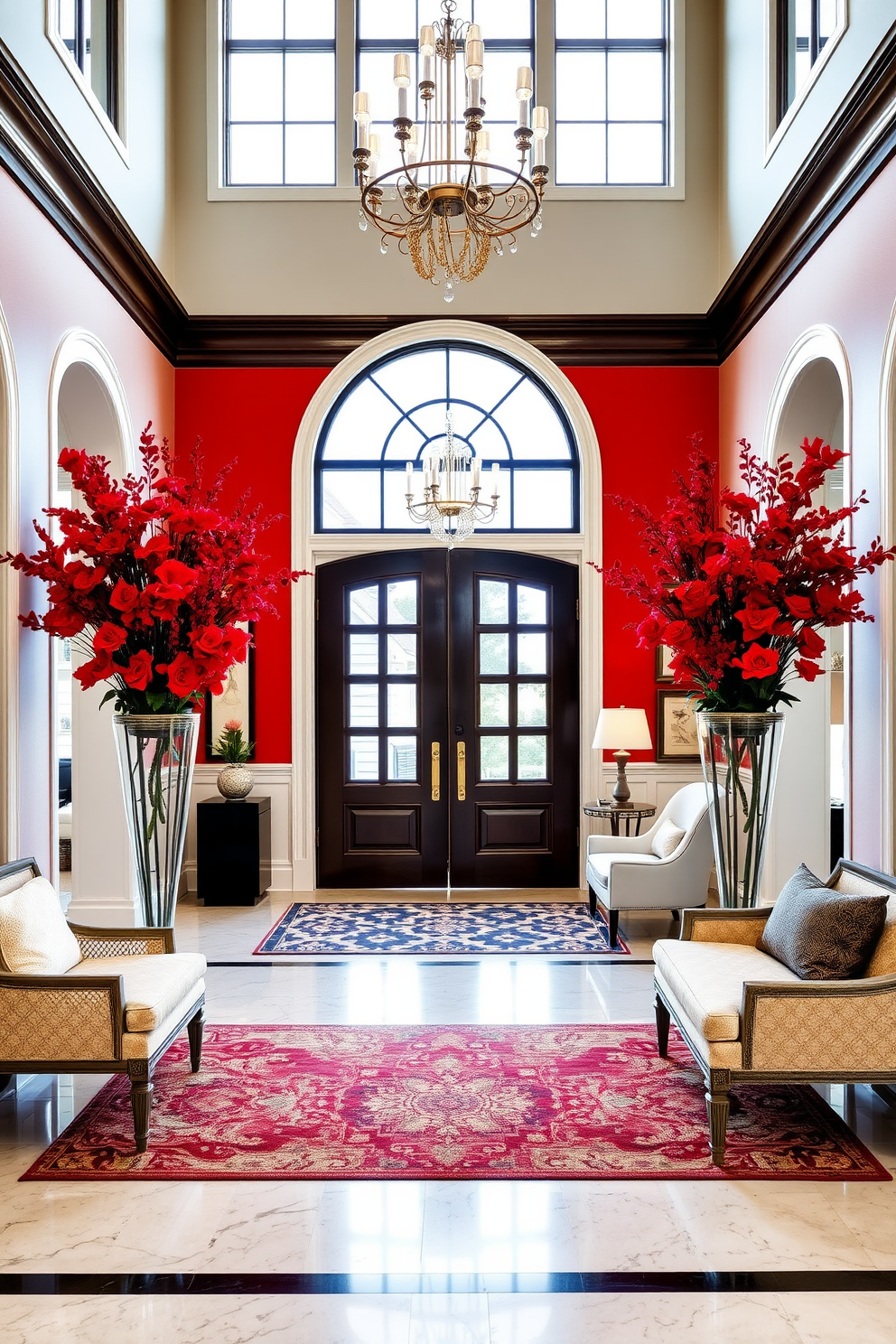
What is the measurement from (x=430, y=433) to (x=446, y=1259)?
6.20 meters

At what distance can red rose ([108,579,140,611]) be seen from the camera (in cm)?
428

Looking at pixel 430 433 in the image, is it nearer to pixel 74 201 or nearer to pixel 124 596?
pixel 74 201

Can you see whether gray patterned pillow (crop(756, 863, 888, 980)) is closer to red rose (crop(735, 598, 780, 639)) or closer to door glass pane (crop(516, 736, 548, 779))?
red rose (crop(735, 598, 780, 639))


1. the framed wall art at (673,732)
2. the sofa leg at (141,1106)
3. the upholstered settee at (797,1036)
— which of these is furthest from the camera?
the framed wall art at (673,732)

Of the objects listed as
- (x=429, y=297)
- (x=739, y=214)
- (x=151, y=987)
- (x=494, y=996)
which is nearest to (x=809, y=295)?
(x=739, y=214)

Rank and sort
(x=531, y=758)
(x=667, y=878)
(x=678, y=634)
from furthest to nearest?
(x=531, y=758), (x=667, y=878), (x=678, y=634)

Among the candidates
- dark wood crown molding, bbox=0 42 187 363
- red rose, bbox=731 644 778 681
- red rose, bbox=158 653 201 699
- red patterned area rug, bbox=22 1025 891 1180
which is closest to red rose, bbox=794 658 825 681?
red rose, bbox=731 644 778 681

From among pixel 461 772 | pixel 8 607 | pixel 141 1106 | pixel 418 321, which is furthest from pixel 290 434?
pixel 141 1106

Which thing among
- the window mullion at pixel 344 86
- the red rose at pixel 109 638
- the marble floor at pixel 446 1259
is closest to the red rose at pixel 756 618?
the marble floor at pixel 446 1259

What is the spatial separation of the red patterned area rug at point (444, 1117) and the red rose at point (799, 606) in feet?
6.36

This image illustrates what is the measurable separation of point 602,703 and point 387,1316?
5577 millimetres

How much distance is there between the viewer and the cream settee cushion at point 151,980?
357cm

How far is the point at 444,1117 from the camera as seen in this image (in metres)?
3.83

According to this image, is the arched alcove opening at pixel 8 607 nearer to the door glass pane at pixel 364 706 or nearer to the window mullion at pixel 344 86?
the door glass pane at pixel 364 706
